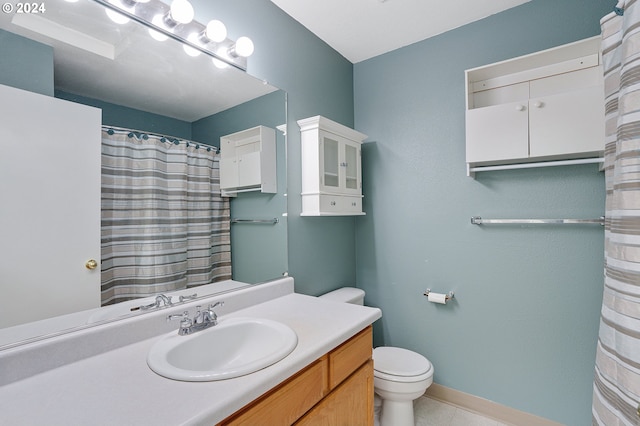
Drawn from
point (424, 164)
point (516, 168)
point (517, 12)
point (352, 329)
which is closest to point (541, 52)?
point (517, 12)

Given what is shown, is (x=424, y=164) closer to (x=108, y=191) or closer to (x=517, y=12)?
(x=517, y=12)

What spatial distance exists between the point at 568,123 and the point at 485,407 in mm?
1650

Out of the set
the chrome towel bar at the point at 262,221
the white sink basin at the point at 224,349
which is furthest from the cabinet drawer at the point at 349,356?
the chrome towel bar at the point at 262,221

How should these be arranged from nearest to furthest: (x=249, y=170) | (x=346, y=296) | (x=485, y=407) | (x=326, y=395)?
1. (x=326, y=395)
2. (x=249, y=170)
3. (x=485, y=407)
4. (x=346, y=296)

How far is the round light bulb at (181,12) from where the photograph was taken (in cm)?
111

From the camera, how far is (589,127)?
1.35 meters

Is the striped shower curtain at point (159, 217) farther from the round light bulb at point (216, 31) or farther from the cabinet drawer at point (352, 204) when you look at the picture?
the cabinet drawer at point (352, 204)

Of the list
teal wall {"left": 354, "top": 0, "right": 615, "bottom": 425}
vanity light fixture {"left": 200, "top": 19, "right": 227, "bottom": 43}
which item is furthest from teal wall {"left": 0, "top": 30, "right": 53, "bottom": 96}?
teal wall {"left": 354, "top": 0, "right": 615, "bottom": 425}

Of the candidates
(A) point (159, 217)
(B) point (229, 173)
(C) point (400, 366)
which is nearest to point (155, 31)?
(B) point (229, 173)

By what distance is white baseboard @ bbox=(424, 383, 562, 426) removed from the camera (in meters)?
1.63

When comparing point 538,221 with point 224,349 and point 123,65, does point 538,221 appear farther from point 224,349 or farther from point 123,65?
point 123,65

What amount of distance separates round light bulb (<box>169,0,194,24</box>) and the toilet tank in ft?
5.22

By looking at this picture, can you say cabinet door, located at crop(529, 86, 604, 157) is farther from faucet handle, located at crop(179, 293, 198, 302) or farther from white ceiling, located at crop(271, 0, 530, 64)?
faucet handle, located at crop(179, 293, 198, 302)

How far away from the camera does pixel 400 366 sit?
1.63 meters
